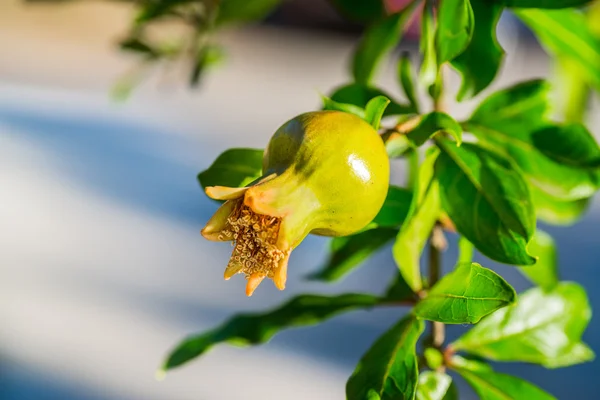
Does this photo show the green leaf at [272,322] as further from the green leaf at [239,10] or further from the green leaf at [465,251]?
the green leaf at [239,10]

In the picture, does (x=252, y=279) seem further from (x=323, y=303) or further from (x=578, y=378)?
(x=578, y=378)

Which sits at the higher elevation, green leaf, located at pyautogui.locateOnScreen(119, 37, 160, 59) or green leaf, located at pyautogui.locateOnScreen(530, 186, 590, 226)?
green leaf, located at pyautogui.locateOnScreen(119, 37, 160, 59)

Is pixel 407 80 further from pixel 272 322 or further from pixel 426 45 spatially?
pixel 272 322

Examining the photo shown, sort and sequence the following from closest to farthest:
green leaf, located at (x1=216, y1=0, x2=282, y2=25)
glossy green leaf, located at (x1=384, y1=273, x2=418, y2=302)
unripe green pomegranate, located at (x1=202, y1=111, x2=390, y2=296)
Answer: unripe green pomegranate, located at (x1=202, y1=111, x2=390, y2=296) → glossy green leaf, located at (x1=384, y1=273, x2=418, y2=302) → green leaf, located at (x1=216, y1=0, x2=282, y2=25)

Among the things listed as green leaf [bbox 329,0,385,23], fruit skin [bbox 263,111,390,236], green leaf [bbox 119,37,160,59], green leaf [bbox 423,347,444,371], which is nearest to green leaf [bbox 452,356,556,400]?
green leaf [bbox 423,347,444,371]

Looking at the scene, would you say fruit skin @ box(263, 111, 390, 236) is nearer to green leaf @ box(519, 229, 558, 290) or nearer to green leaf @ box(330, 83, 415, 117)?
green leaf @ box(330, 83, 415, 117)

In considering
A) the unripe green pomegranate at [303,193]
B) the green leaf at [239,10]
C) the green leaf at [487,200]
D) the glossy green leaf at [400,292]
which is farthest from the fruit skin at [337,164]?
the green leaf at [239,10]
